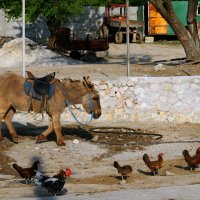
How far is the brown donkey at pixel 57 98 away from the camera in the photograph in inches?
581

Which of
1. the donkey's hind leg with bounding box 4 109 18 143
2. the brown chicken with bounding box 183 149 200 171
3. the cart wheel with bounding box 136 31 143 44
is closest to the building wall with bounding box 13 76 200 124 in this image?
the donkey's hind leg with bounding box 4 109 18 143

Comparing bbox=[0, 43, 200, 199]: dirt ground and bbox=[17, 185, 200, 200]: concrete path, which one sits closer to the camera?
bbox=[17, 185, 200, 200]: concrete path

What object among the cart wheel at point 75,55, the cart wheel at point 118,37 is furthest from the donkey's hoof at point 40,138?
the cart wheel at point 118,37

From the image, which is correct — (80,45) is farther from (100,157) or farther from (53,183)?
(53,183)

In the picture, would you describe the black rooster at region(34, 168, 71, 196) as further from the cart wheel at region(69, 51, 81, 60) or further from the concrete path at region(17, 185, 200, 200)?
the cart wheel at region(69, 51, 81, 60)

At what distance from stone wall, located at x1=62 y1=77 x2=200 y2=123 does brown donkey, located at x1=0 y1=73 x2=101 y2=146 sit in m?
→ 3.46

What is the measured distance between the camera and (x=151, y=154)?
14.1 meters

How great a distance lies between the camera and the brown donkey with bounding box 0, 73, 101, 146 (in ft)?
48.4

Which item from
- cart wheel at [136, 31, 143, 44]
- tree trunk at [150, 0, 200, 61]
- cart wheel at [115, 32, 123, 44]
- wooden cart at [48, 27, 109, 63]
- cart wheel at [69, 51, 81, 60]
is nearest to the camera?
tree trunk at [150, 0, 200, 61]

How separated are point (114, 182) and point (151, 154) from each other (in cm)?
295

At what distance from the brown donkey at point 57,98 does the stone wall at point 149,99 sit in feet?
11.3

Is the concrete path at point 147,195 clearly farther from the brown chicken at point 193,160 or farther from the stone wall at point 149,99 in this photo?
the stone wall at point 149,99

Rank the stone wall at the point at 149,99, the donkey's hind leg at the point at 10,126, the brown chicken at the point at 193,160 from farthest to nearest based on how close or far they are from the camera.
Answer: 1. the stone wall at the point at 149,99
2. the donkey's hind leg at the point at 10,126
3. the brown chicken at the point at 193,160

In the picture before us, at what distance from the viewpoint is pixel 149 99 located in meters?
18.5
